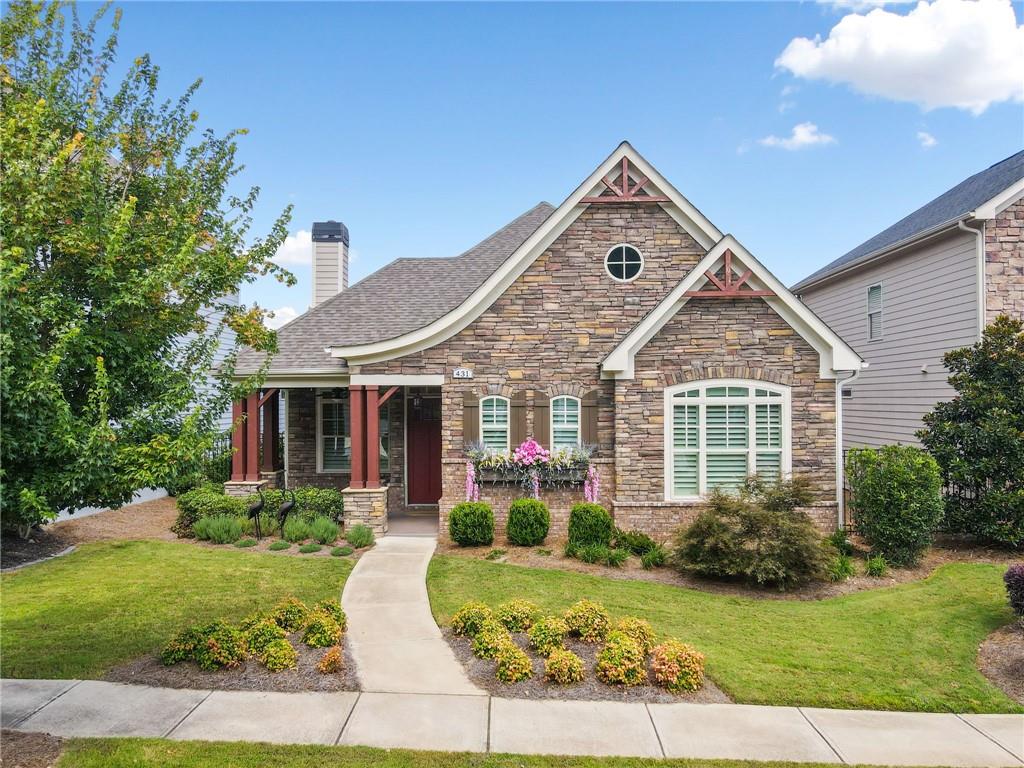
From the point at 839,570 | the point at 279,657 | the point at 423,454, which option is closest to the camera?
the point at 279,657

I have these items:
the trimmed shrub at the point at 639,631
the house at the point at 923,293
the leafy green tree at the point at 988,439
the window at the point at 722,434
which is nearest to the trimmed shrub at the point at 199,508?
the window at the point at 722,434

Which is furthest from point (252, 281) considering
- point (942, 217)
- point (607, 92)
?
point (942, 217)

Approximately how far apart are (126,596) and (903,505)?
11.5m

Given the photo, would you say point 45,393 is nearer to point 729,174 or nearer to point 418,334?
point 418,334

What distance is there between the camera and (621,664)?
18.3 feet

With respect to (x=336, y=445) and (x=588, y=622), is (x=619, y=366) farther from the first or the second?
(x=336, y=445)

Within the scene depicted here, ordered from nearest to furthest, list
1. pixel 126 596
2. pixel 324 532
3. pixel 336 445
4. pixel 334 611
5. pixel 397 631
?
pixel 334 611 < pixel 397 631 < pixel 126 596 < pixel 324 532 < pixel 336 445

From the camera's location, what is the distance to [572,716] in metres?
5.01

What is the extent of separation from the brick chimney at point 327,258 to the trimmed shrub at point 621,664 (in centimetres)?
1486

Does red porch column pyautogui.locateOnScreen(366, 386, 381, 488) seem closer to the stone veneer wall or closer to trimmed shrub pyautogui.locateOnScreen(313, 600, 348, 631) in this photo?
trimmed shrub pyautogui.locateOnScreen(313, 600, 348, 631)

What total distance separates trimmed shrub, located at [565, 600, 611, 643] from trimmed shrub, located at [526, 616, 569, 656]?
20 cm

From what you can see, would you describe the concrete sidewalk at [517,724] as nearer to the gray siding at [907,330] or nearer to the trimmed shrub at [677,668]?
the trimmed shrub at [677,668]

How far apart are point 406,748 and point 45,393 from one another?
357 cm

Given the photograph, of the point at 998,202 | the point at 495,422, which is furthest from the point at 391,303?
the point at 998,202
